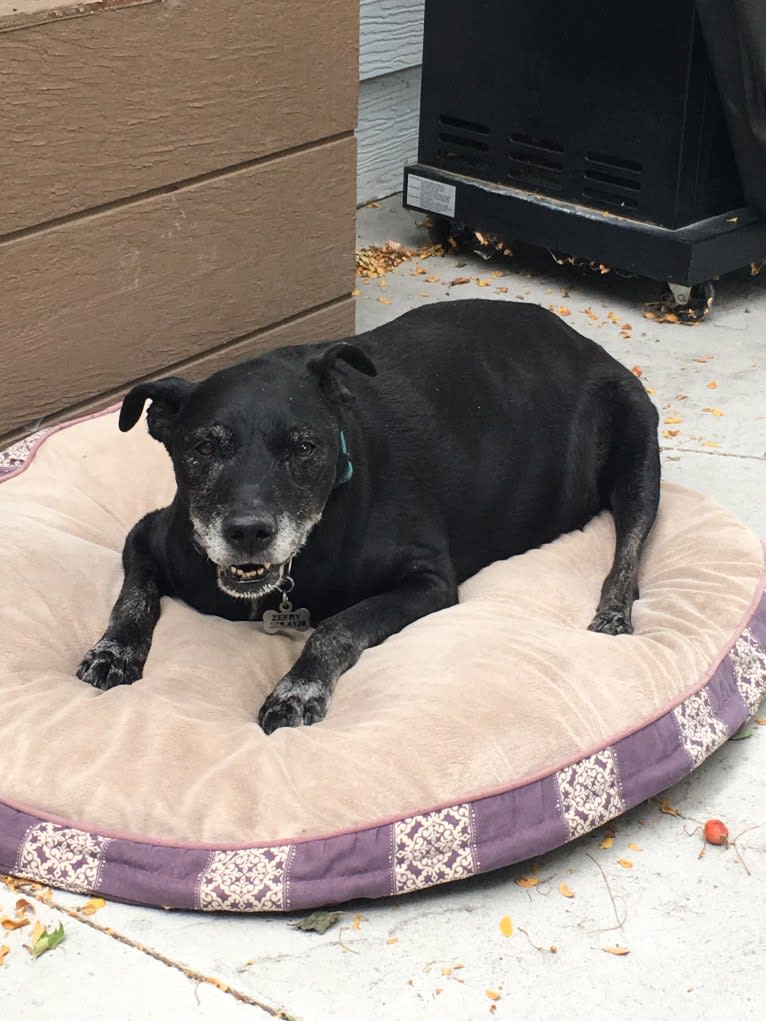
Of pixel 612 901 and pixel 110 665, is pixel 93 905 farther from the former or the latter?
pixel 612 901

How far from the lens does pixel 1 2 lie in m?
4.10

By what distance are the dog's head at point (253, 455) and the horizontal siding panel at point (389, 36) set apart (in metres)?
4.08

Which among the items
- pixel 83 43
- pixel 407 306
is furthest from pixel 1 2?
pixel 407 306

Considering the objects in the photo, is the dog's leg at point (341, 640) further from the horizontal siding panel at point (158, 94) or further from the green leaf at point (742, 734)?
the horizontal siding panel at point (158, 94)

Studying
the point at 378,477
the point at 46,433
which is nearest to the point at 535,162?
the point at 46,433

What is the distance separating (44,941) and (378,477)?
59.8 inches

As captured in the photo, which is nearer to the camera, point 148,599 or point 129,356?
point 148,599

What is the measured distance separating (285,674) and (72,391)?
5.04ft

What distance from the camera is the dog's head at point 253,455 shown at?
10.8ft

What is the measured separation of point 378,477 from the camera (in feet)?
12.5

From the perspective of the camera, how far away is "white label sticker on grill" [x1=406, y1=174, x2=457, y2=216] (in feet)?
21.7

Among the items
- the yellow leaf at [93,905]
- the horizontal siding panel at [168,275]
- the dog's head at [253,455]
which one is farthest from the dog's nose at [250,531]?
the horizontal siding panel at [168,275]

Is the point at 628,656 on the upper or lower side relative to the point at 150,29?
lower

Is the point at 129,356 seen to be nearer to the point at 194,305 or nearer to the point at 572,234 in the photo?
the point at 194,305
